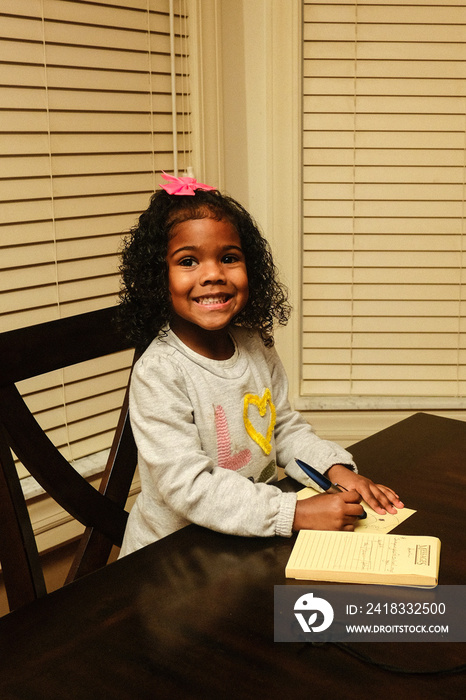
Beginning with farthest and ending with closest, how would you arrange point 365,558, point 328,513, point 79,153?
point 79,153 < point 328,513 < point 365,558

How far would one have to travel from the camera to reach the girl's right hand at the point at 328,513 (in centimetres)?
107

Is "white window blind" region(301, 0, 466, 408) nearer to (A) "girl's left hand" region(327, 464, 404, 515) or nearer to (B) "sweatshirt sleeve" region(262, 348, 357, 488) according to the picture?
(B) "sweatshirt sleeve" region(262, 348, 357, 488)

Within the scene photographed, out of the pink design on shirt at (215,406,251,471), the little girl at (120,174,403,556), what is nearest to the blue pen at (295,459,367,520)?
the little girl at (120,174,403,556)

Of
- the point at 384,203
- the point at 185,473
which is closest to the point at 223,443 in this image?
the point at 185,473

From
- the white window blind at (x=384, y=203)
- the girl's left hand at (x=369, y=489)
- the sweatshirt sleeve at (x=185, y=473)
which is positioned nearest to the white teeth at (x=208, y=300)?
the sweatshirt sleeve at (x=185, y=473)

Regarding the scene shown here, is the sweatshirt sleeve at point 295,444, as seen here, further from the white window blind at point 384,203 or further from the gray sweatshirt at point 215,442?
the white window blind at point 384,203

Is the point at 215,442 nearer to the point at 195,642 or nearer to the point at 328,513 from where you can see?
the point at 328,513

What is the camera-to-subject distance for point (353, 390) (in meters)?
2.46

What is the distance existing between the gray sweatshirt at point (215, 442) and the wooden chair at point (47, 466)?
53 mm

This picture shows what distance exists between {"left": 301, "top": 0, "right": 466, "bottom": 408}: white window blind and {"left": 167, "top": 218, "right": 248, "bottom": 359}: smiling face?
Result: 3.66 feet

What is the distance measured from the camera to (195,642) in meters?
0.82

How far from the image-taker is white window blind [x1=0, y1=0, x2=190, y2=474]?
1725 millimetres

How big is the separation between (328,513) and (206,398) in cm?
→ 31

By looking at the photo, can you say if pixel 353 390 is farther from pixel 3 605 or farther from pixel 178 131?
pixel 3 605
